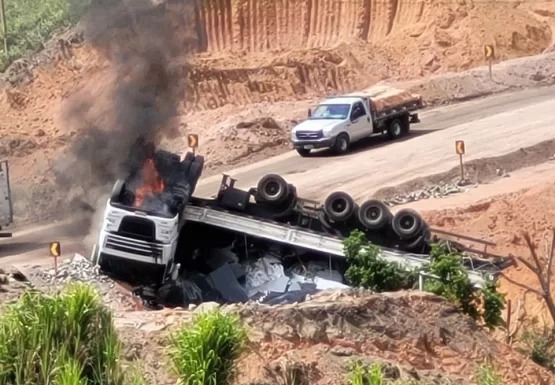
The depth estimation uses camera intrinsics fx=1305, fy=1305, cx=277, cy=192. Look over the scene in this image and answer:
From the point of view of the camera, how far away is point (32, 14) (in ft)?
228

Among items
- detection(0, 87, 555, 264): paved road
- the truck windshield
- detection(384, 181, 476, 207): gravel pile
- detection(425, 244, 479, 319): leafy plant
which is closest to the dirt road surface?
detection(0, 87, 555, 264): paved road

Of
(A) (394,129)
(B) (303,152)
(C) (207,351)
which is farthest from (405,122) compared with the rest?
(C) (207,351)

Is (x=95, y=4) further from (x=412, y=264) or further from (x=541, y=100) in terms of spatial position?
(x=541, y=100)

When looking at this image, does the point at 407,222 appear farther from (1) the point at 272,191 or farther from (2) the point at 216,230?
(2) the point at 216,230

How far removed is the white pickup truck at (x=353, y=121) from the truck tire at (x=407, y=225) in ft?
52.1

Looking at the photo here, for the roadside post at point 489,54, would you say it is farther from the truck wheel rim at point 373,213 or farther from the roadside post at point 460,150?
the truck wheel rim at point 373,213

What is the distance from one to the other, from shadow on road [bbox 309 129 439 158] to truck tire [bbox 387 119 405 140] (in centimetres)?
18

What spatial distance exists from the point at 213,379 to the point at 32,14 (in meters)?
57.7

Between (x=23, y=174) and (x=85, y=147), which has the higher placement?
(x=85, y=147)

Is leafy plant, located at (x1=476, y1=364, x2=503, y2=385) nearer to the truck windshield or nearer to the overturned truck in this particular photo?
the overturned truck

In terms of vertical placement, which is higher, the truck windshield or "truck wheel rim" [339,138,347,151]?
the truck windshield

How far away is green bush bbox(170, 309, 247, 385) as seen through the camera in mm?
14430

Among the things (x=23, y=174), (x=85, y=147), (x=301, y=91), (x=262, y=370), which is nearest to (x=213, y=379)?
(x=262, y=370)

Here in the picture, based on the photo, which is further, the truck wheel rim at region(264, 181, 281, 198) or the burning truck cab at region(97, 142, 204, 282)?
the truck wheel rim at region(264, 181, 281, 198)
